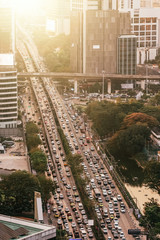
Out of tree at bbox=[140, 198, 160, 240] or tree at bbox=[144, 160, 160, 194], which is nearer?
tree at bbox=[140, 198, 160, 240]

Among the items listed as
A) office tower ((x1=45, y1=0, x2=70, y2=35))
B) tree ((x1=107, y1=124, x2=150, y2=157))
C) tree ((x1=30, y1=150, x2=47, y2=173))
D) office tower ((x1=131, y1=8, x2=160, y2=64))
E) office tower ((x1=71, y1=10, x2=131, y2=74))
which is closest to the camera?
tree ((x1=30, y1=150, x2=47, y2=173))

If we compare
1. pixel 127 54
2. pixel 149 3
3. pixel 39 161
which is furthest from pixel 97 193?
pixel 149 3

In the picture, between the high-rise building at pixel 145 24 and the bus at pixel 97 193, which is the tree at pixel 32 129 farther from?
the high-rise building at pixel 145 24

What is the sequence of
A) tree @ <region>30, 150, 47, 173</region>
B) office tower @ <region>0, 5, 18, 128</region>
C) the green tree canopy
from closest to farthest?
tree @ <region>30, 150, 47, 173</region>, the green tree canopy, office tower @ <region>0, 5, 18, 128</region>

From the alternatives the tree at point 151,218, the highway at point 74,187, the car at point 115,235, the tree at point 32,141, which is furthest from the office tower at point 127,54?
the car at point 115,235

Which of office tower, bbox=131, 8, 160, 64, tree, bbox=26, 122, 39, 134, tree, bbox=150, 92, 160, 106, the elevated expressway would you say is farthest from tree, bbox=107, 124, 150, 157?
office tower, bbox=131, 8, 160, 64

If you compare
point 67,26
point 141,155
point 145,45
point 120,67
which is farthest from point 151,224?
point 67,26

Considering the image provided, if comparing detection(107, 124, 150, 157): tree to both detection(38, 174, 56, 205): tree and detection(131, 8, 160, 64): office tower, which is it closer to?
detection(38, 174, 56, 205): tree

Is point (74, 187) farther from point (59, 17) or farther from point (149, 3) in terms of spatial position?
point (149, 3)

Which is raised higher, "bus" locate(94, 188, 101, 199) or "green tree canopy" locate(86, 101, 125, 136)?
A: "green tree canopy" locate(86, 101, 125, 136)
